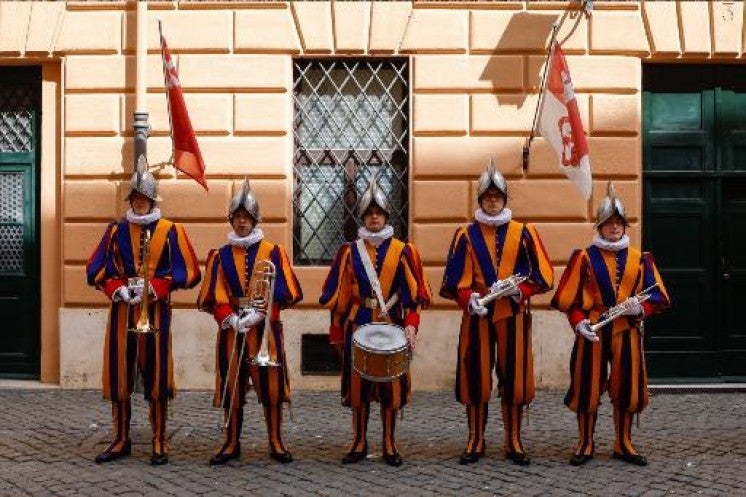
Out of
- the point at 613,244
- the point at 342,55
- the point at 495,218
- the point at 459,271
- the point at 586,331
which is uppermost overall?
the point at 342,55

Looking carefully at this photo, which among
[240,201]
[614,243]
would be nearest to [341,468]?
[240,201]

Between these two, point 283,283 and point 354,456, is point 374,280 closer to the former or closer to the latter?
point 283,283

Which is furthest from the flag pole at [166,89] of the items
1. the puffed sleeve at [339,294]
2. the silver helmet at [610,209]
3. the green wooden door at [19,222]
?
the silver helmet at [610,209]

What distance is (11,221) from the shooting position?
10336 millimetres

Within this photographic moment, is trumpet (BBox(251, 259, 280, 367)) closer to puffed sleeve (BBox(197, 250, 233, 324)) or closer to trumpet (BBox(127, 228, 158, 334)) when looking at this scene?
puffed sleeve (BBox(197, 250, 233, 324))

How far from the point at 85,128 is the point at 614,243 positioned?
5.57 metres

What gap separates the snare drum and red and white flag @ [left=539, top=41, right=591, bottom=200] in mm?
2512

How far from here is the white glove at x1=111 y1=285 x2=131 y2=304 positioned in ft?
21.9

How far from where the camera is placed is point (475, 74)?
386 inches

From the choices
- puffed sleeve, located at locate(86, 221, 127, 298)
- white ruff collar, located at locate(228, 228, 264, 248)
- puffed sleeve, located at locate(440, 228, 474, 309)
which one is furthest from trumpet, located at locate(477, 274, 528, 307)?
puffed sleeve, located at locate(86, 221, 127, 298)

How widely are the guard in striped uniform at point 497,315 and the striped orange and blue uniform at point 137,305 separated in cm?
189

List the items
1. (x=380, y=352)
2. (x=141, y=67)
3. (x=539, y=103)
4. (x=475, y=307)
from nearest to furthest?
1. (x=380, y=352)
2. (x=475, y=307)
3. (x=539, y=103)
4. (x=141, y=67)

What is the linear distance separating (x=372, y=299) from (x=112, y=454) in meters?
2.04

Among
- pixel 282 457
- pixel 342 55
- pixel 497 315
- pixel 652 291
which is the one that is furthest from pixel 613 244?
pixel 342 55
